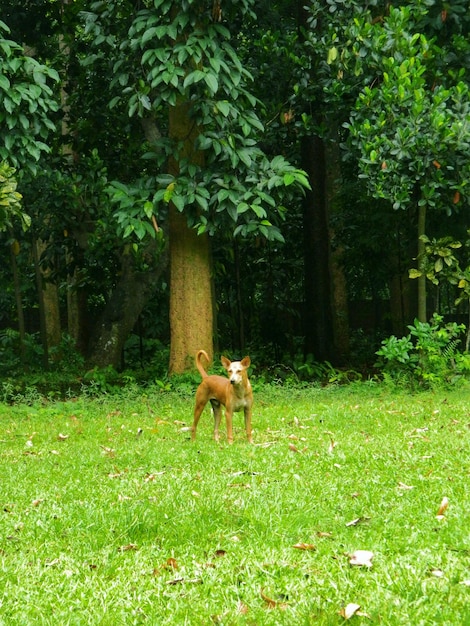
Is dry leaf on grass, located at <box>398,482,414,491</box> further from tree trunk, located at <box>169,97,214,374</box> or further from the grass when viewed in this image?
tree trunk, located at <box>169,97,214,374</box>

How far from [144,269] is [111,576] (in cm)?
1232

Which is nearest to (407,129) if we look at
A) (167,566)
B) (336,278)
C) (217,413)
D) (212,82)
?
(212,82)

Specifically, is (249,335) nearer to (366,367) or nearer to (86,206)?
(366,367)

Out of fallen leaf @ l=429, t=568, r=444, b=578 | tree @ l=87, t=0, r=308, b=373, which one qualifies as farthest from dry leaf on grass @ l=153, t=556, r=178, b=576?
tree @ l=87, t=0, r=308, b=373

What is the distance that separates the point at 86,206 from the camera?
15602 millimetres

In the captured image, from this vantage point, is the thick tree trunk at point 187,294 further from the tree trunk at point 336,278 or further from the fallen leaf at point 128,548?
the fallen leaf at point 128,548

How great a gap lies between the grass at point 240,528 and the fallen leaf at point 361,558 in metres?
0.05

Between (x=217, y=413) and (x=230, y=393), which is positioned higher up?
(x=230, y=393)

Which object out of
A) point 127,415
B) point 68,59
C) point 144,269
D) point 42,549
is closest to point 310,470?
point 42,549

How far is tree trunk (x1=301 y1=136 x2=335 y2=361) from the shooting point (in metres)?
15.6

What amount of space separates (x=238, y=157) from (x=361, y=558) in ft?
28.7

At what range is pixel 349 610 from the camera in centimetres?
332

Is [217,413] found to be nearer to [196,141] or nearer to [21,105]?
[196,141]

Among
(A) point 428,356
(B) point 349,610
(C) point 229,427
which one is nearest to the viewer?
(B) point 349,610
